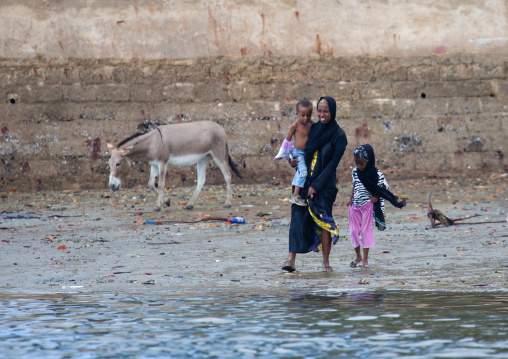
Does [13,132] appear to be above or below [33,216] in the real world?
above

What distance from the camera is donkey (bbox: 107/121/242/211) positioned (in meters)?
12.8

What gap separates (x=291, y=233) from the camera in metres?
7.28

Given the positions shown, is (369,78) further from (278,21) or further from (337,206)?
(337,206)

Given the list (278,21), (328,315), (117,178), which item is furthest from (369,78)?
(328,315)

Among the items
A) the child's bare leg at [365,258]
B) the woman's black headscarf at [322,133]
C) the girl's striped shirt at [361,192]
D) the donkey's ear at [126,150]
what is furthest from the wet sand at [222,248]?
the woman's black headscarf at [322,133]

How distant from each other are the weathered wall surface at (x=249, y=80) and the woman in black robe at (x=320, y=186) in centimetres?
791

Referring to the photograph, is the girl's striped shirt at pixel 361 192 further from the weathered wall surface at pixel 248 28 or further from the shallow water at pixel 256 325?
the weathered wall surface at pixel 248 28

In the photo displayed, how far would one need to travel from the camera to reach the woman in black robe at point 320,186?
23.3 feet

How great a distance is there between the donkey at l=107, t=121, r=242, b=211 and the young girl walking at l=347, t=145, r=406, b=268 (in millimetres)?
5288

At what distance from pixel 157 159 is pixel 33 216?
2355mm

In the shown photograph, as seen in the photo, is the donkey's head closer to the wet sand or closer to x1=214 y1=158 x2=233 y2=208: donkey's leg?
the wet sand

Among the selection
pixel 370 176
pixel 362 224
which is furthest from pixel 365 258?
pixel 370 176

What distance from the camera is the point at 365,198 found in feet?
24.5

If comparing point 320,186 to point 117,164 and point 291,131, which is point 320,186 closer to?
point 291,131
